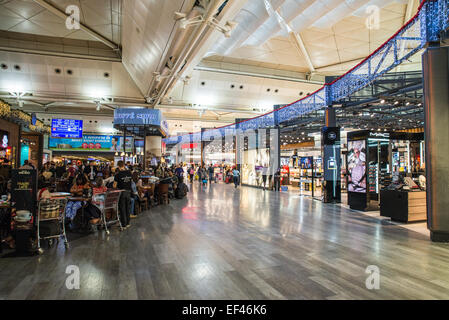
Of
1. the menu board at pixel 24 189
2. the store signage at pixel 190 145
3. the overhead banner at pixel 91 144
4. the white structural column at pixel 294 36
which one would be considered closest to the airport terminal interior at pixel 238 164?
the menu board at pixel 24 189

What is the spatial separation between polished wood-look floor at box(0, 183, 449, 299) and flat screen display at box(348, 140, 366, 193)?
2.51m

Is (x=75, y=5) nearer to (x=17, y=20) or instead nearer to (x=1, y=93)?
(x=17, y=20)

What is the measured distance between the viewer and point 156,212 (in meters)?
7.28

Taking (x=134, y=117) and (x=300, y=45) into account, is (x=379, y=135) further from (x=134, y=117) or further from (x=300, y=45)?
(x=134, y=117)

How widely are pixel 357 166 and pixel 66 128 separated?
16.6m

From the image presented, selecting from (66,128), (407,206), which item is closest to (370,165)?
(407,206)

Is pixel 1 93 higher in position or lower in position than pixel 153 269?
higher

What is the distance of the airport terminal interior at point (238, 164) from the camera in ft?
9.98

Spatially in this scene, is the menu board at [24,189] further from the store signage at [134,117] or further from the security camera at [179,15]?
the store signage at [134,117]

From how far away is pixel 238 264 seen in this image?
3350mm
